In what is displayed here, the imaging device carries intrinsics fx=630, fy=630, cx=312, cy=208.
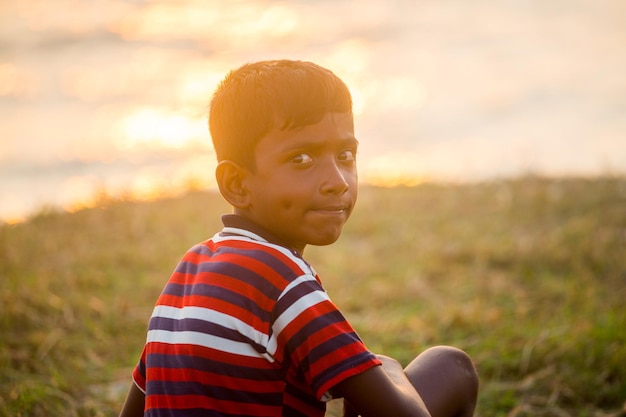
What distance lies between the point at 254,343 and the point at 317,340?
16cm

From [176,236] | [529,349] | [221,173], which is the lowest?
[529,349]

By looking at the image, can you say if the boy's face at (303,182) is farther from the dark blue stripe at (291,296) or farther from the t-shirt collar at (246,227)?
the dark blue stripe at (291,296)

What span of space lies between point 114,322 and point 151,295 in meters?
0.50

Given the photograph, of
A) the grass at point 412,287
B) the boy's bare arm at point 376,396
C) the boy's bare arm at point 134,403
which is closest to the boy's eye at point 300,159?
the boy's bare arm at point 376,396

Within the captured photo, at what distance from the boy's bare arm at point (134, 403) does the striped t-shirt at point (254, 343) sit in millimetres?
305

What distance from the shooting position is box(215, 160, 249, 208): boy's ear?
178 centimetres

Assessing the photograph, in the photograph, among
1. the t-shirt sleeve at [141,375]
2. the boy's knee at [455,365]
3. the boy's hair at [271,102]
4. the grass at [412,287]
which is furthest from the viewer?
the grass at [412,287]

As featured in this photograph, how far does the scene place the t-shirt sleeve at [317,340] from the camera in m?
1.47

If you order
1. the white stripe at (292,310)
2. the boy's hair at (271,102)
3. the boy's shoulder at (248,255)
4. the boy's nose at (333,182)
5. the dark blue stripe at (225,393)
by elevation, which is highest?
the boy's hair at (271,102)

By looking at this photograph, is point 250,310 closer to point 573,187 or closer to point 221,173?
Answer: point 221,173

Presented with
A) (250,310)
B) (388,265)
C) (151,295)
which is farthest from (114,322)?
(250,310)

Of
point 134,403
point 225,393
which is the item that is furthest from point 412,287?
point 225,393

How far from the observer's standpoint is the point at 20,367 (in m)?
3.21

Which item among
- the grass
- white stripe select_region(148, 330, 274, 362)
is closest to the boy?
white stripe select_region(148, 330, 274, 362)
